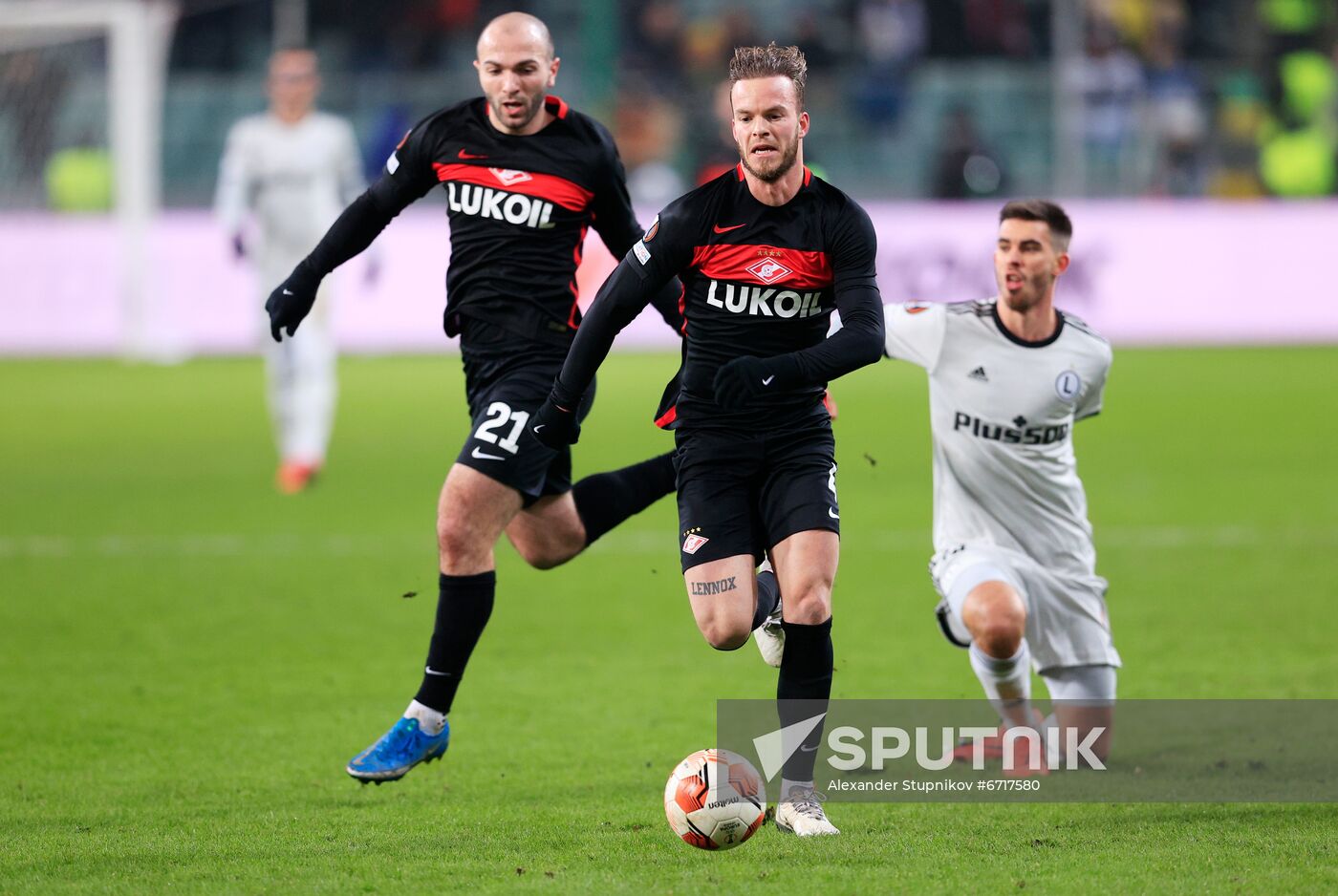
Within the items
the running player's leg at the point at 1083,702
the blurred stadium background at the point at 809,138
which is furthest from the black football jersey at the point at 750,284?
the blurred stadium background at the point at 809,138

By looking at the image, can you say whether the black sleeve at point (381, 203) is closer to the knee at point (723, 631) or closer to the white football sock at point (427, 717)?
the white football sock at point (427, 717)

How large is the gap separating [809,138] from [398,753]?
1728cm

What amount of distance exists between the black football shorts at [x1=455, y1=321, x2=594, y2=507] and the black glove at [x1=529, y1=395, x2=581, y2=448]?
355mm

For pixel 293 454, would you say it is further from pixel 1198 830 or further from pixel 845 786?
pixel 1198 830

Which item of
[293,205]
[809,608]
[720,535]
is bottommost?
[293,205]

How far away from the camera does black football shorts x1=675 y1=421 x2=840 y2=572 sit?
501cm

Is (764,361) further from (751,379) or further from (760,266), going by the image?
(760,266)

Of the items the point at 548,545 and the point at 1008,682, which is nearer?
the point at 1008,682

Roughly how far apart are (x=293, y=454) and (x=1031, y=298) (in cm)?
724

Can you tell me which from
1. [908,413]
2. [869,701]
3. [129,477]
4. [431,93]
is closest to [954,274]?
[908,413]

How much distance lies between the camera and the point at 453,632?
5.61m

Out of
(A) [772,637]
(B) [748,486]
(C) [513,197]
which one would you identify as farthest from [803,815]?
(C) [513,197]

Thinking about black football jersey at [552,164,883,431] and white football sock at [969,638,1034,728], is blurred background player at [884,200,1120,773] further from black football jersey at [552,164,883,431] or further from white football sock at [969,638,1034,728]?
black football jersey at [552,164,883,431]

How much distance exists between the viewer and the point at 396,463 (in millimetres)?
13219
